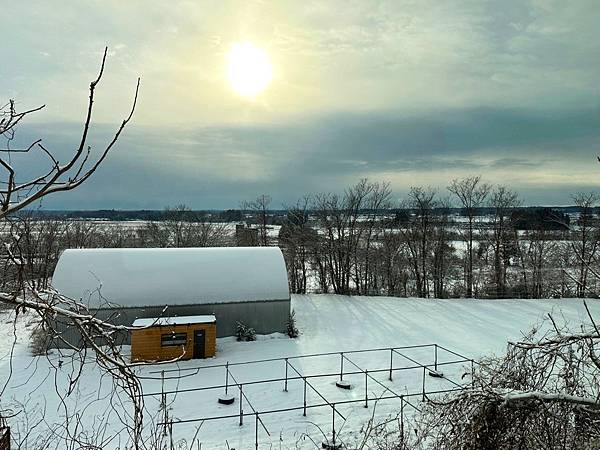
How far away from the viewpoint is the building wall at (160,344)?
14.7m

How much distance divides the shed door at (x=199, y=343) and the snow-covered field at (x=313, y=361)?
0.34 meters

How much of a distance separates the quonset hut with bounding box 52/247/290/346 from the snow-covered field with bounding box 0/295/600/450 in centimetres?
119

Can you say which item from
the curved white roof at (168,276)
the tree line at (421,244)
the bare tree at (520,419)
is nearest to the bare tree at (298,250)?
the tree line at (421,244)

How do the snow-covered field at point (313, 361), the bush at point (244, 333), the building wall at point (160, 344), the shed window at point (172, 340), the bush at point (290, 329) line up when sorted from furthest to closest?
the bush at point (290, 329), the bush at point (244, 333), the shed window at point (172, 340), the building wall at point (160, 344), the snow-covered field at point (313, 361)

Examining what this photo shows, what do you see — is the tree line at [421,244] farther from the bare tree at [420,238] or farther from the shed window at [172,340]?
the shed window at [172,340]

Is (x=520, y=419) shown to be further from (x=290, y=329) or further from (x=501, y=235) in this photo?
(x=501, y=235)

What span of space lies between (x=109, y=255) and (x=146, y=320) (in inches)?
156

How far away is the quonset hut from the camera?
16.6 metres

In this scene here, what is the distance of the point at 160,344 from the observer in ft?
49.1

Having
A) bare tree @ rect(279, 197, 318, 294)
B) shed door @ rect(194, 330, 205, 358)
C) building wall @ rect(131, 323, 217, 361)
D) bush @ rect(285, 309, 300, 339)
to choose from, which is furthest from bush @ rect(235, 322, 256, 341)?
bare tree @ rect(279, 197, 318, 294)

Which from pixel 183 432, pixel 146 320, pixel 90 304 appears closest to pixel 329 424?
pixel 183 432

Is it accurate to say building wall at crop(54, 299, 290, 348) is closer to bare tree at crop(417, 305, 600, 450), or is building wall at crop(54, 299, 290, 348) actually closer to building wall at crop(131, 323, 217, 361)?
building wall at crop(131, 323, 217, 361)

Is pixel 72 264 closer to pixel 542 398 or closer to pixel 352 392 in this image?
Result: pixel 352 392

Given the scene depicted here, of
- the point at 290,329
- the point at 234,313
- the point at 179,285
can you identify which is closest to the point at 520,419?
the point at 290,329
